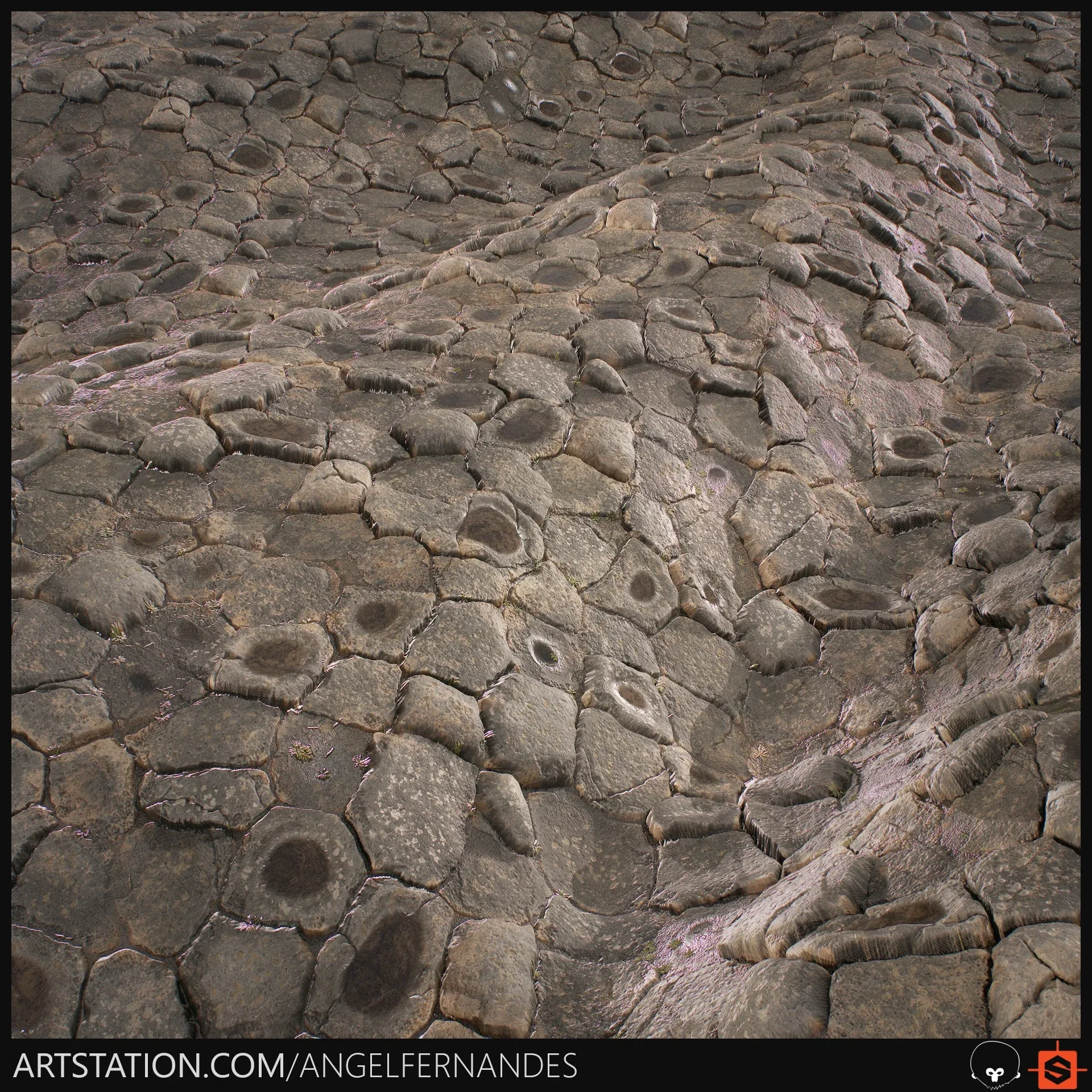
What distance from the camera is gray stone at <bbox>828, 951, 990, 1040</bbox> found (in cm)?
187

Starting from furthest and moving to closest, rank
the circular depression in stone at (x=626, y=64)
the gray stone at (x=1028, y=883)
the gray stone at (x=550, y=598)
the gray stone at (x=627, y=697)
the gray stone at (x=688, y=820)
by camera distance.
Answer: the circular depression in stone at (x=626, y=64)
the gray stone at (x=550, y=598)
the gray stone at (x=627, y=697)
the gray stone at (x=688, y=820)
the gray stone at (x=1028, y=883)

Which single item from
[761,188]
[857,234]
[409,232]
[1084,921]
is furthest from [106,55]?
[1084,921]

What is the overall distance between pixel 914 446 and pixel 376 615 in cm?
285

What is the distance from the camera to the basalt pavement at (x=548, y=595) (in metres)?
2.22

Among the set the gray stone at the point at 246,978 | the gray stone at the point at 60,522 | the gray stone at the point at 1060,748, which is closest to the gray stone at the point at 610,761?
the gray stone at the point at 246,978

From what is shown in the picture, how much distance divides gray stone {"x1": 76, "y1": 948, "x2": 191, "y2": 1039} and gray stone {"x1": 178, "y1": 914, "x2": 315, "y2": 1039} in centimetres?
4

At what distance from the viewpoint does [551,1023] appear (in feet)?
7.43

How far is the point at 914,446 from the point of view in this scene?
170 inches

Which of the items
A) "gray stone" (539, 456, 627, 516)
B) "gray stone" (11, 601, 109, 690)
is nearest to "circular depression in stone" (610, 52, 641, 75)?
"gray stone" (539, 456, 627, 516)

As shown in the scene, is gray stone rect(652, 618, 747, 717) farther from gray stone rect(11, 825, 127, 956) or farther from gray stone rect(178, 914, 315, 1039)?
gray stone rect(11, 825, 127, 956)

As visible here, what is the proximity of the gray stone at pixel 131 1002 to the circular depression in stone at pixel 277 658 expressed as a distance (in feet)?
2.87

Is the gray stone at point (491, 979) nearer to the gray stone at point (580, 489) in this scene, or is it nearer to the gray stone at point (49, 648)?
the gray stone at point (49, 648)

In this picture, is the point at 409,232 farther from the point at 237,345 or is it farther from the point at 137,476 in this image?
the point at 137,476

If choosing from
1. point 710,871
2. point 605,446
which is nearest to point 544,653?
point 710,871
